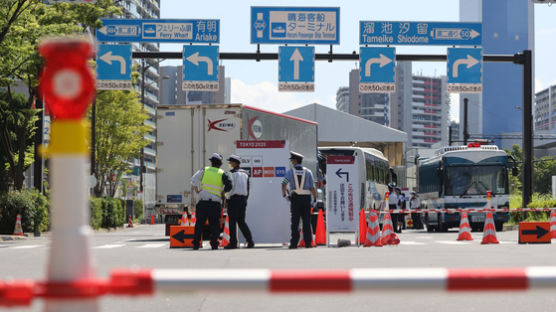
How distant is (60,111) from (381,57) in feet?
94.4

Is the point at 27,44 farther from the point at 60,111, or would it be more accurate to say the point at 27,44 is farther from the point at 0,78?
the point at 60,111

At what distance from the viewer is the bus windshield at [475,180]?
33.3m

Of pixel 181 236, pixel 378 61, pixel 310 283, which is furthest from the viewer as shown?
pixel 378 61

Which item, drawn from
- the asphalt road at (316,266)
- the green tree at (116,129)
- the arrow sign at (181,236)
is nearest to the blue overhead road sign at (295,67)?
the arrow sign at (181,236)

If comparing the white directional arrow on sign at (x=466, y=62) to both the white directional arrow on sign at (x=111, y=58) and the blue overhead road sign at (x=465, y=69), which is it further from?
the white directional arrow on sign at (x=111, y=58)

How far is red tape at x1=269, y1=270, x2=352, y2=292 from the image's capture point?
2.52m

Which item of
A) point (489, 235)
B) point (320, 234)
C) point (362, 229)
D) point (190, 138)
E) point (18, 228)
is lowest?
point (18, 228)

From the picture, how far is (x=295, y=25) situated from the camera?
29.5 metres

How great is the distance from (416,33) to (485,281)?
28.0 m

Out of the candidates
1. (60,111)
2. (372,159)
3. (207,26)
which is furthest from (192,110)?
(60,111)

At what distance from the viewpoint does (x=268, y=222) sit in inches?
732

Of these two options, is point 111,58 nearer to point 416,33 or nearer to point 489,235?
point 416,33

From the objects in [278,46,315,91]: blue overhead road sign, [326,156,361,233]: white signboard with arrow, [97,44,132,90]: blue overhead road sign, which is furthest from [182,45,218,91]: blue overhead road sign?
[326,156,361,233]: white signboard with arrow

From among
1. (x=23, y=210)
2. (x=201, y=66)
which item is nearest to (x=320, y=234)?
(x=23, y=210)
